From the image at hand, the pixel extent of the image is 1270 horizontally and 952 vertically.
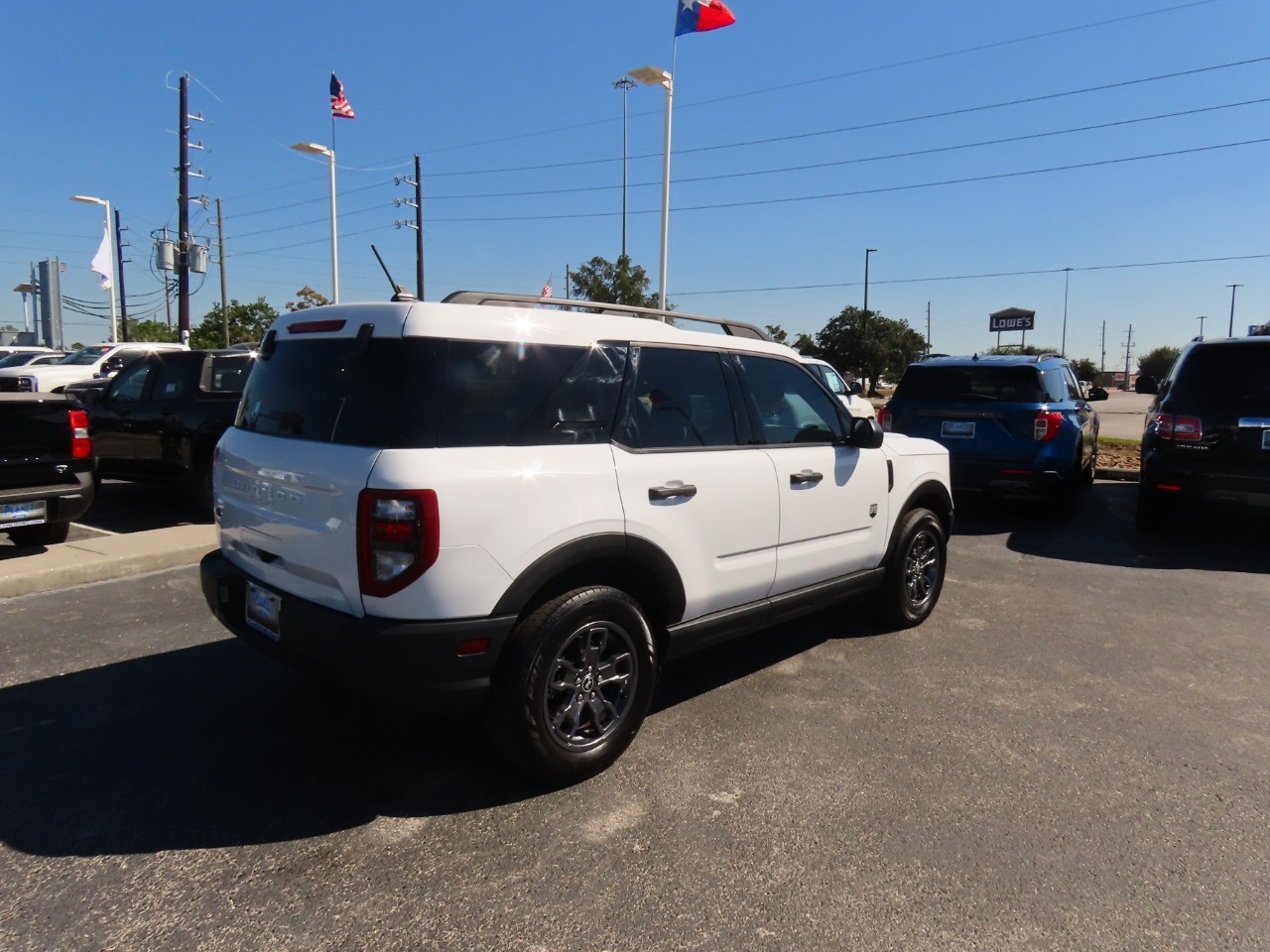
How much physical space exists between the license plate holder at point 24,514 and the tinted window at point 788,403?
5673 mm

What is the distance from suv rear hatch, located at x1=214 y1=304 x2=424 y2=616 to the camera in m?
2.97

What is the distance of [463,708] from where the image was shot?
3.04 meters

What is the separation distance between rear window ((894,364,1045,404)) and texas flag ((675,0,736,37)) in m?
13.2

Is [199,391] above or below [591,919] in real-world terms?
above

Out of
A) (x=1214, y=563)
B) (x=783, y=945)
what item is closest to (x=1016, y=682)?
(x=783, y=945)

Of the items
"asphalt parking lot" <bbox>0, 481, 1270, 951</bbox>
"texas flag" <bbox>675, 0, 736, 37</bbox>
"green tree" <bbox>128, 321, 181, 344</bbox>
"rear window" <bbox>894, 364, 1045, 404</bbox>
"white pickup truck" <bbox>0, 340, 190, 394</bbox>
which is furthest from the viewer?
"green tree" <bbox>128, 321, 181, 344</bbox>

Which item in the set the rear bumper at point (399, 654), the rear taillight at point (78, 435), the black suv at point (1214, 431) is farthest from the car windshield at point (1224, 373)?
the rear taillight at point (78, 435)

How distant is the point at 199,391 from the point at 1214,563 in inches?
373

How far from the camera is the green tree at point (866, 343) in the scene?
51594 millimetres

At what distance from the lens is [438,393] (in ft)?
9.86

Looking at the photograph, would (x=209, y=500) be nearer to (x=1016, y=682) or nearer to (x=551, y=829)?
(x=551, y=829)

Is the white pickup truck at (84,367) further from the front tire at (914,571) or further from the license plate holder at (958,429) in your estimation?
the front tire at (914,571)

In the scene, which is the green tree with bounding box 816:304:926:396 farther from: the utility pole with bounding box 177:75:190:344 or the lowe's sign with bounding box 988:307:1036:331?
the utility pole with bounding box 177:75:190:344

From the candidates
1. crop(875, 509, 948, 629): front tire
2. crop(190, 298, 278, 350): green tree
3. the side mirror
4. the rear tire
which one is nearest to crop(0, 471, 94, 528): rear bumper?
the rear tire
